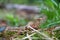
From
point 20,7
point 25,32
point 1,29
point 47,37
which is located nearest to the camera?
point 47,37

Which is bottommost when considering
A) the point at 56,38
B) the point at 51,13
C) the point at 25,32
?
the point at 56,38

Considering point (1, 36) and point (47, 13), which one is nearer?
point (1, 36)

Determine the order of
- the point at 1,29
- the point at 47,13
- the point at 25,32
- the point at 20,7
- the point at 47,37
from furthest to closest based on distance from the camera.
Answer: the point at 20,7
the point at 47,13
the point at 1,29
the point at 25,32
the point at 47,37

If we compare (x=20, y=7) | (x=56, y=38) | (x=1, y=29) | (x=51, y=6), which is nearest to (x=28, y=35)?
(x=56, y=38)

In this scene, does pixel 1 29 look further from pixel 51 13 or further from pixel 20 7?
pixel 20 7

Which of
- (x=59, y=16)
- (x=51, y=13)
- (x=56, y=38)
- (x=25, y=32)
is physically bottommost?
(x=56, y=38)

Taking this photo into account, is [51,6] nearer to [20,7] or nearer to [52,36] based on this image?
[52,36]

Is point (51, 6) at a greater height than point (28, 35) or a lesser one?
greater

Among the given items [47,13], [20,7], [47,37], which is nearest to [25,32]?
[47,37]

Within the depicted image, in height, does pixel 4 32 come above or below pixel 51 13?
below
